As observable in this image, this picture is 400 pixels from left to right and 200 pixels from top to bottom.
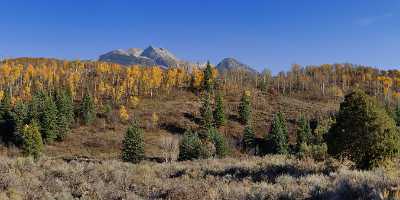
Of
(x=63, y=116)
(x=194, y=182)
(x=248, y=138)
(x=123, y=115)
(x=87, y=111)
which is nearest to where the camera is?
(x=194, y=182)

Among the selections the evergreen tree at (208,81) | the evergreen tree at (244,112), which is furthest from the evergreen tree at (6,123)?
the evergreen tree at (208,81)

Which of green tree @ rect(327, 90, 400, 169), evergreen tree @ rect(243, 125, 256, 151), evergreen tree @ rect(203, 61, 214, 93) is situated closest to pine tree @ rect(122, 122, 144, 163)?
evergreen tree @ rect(243, 125, 256, 151)

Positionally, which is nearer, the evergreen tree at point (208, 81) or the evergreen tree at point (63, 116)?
the evergreen tree at point (63, 116)

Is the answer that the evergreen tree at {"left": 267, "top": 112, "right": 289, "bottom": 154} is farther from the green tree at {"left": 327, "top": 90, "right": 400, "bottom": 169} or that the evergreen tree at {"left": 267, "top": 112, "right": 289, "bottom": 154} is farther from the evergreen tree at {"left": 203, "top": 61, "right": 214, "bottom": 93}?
the green tree at {"left": 327, "top": 90, "right": 400, "bottom": 169}

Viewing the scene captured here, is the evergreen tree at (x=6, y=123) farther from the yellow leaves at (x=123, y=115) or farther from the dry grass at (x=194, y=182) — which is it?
the dry grass at (x=194, y=182)

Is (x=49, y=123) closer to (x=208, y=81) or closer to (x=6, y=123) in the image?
(x=6, y=123)

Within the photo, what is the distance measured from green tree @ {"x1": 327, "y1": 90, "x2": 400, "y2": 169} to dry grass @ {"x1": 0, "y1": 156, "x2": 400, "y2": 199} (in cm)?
153

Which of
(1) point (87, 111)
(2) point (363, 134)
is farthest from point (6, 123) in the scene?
(2) point (363, 134)

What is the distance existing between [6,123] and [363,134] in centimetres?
10622

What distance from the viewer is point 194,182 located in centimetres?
1363

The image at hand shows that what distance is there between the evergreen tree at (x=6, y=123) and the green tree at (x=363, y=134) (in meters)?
98.2

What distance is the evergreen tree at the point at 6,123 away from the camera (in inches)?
4035

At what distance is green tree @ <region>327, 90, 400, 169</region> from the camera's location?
16703 mm

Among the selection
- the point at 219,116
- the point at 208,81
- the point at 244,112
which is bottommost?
the point at 219,116
